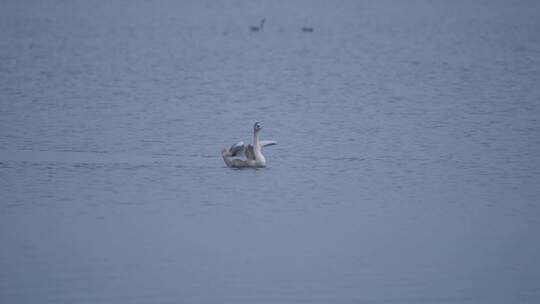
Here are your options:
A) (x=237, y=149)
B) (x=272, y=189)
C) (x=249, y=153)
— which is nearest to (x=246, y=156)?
(x=249, y=153)

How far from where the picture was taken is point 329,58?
166 ft

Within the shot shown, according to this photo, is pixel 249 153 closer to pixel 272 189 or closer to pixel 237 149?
pixel 237 149

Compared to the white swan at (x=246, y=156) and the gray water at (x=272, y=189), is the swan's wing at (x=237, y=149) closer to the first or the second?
the white swan at (x=246, y=156)

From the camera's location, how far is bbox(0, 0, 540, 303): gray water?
1134 cm

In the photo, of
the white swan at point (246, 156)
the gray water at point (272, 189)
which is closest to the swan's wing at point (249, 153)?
the white swan at point (246, 156)

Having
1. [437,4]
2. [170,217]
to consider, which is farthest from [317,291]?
[437,4]

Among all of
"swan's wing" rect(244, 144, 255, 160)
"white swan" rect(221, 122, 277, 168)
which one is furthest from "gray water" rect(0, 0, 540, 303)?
"swan's wing" rect(244, 144, 255, 160)

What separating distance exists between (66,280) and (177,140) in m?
10.5

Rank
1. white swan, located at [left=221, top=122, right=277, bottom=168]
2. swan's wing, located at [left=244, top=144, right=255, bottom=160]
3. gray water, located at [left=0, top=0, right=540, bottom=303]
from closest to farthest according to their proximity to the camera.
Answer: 1. gray water, located at [left=0, top=0, right=540, bottom=303]
2. white swan, located at [left=221, top=122, right=277, bottom=168]
3. swan's wing, located at [left=244, top=144, right=255, bottom=160]

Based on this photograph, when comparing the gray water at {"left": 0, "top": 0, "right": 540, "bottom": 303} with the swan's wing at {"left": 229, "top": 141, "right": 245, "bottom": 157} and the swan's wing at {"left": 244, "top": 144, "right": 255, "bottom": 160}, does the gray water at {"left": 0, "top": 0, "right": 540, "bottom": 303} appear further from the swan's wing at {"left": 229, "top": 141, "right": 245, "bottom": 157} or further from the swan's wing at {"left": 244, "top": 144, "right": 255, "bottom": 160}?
the swan's wing at {"left": 244, "top": 144, "right": 255, "bottom": 160}

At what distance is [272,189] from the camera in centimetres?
1628

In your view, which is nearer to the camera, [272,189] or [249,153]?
[272,189]

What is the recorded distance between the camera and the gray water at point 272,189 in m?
11.3

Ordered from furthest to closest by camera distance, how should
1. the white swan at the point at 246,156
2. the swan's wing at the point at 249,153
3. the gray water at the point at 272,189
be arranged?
the swan's wing at the point at 249,153 < the white swan at the point at 246,156 < the gray water at the point at 272,189
